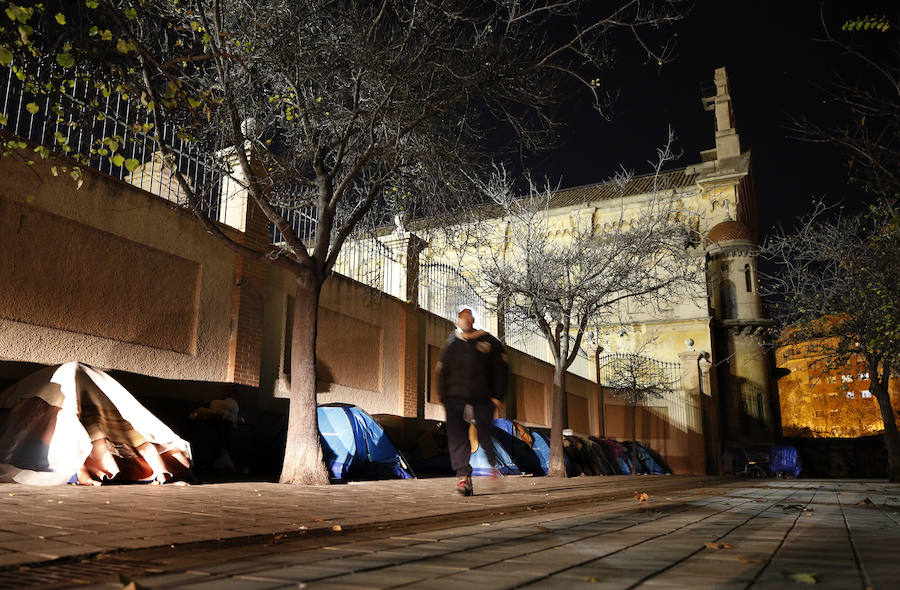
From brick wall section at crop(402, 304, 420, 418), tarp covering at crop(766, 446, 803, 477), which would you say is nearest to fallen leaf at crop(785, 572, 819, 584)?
brick wall section at crop(402, 304, 420, 418)

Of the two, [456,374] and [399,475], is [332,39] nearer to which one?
[456,374]

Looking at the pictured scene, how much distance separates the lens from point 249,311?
11.1m

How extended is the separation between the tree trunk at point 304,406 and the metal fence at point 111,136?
2.13m

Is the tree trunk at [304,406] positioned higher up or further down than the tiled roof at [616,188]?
further down

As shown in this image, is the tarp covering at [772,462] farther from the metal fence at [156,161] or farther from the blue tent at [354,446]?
the blue tent at [354,446]

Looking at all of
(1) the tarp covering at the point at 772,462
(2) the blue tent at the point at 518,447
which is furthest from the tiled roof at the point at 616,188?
(2) the blue tent at the point at 518,447

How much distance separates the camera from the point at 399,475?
11.5 metres

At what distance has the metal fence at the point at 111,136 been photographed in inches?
289

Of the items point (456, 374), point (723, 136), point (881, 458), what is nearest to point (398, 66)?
point (456, 374)

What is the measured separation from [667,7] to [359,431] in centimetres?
758

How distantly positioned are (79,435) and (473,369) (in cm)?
413

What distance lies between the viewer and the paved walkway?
2.47 metres

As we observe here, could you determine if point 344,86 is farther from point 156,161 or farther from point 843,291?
point 843,291

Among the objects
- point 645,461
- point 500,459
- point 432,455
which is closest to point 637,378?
point 645,461
